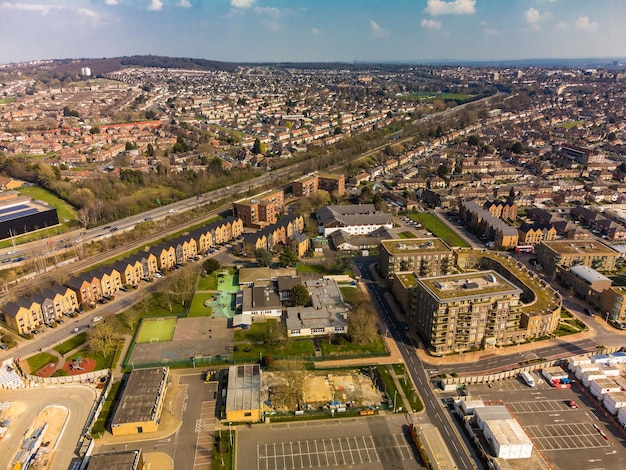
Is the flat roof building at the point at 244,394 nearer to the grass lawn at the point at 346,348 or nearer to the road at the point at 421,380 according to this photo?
the grass lawn at the point at 346,348

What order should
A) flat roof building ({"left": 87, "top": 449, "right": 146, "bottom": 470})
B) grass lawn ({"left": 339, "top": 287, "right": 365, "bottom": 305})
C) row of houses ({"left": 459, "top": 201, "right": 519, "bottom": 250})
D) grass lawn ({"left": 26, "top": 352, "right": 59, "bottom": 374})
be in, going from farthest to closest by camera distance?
row of houses ({"left": 459, "top": 201, "right": 519, "bottom": 250}) → grass lawn ({"left": 339, "top": 287, "right": 365, "bottom": 305}) → grass lawn ({"left": 26, "top": 352, "right": 59, "bottom": 374}) → flat roof building ({"left": 87, "top": 449, "right": 146, "bottom": 470})

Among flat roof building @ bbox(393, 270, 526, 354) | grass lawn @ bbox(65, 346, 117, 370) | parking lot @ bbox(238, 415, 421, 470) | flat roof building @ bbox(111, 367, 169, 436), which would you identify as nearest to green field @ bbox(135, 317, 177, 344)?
grass lawn @ bbox(65, 346, 117, 370)

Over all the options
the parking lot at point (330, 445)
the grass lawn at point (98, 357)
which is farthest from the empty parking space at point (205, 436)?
the grass lawn at point (98, 357)

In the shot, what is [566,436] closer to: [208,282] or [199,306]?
[199,306]

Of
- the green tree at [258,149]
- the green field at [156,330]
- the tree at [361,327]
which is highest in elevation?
the green tree at [258,149]

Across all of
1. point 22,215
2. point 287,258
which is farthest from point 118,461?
point 22,215

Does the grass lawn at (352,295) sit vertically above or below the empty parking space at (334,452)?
above

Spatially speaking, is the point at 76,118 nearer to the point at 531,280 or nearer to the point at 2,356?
the point at 2,356

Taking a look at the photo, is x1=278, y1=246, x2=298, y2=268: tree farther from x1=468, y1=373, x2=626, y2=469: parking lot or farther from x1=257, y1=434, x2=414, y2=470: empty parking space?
x1=257, y1=434, x2=414, y2=470: empty parking space
